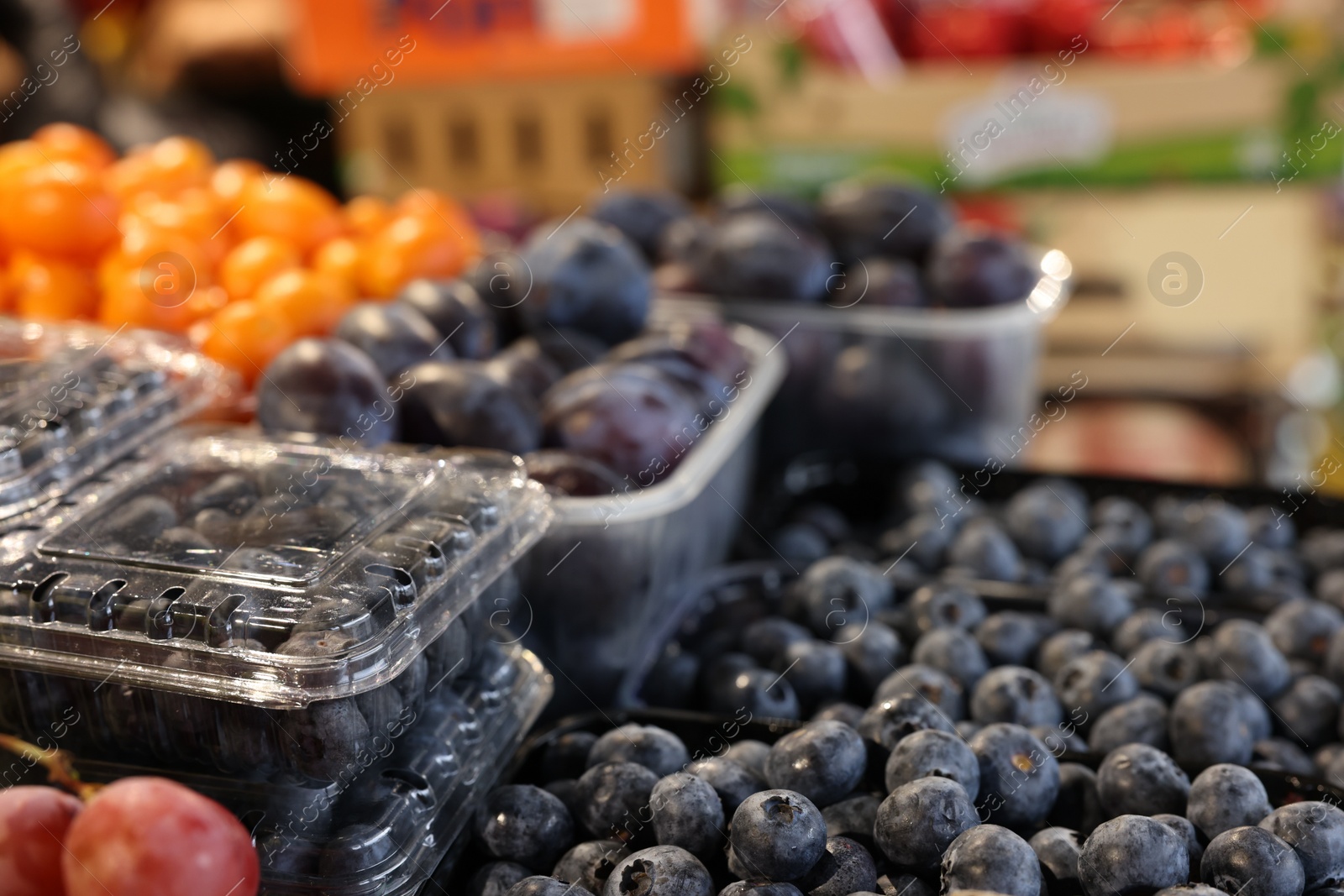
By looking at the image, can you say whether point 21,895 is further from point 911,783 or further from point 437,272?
point 437,272

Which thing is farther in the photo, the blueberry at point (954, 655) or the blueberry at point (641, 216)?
the blueberry at point (641, 216)

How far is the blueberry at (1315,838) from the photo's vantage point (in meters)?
0.70

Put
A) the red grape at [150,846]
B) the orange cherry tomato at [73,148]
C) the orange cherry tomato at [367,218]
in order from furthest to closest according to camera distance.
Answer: the orange cherry tomato at [367,218] → the orange cherry tomato at [73,148] → the red grape at [150,846]

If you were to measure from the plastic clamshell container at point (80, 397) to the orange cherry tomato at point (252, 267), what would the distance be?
143 mm

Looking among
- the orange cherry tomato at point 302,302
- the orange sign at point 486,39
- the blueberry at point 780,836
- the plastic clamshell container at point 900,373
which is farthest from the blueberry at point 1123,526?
the orange sign at point 486,39

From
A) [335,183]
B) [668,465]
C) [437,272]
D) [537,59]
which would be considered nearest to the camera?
[668,465]

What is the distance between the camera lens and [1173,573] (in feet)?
3.72

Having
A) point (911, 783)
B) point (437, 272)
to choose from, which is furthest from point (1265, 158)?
point (911, 783)

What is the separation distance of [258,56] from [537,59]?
0.92 m

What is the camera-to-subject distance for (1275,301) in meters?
2.45

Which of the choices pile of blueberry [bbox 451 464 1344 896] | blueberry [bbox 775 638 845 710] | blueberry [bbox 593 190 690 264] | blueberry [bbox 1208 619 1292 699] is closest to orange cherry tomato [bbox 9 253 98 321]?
blueberry [bbox 593 190 690 264]

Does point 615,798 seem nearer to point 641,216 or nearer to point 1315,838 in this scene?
point 1315,838

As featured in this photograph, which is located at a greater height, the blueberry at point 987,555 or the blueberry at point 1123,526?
the blueberry at point 987,555

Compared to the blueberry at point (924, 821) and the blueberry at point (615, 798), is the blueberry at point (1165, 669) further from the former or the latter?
the blueberry at point (615, 798)
